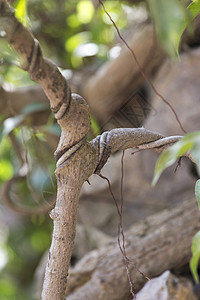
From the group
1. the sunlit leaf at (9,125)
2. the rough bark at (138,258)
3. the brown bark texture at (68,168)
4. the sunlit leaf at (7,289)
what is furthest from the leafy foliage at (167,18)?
the sunlit leaf at (7,289)

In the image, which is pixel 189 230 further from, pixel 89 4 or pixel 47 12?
pixel 47 12

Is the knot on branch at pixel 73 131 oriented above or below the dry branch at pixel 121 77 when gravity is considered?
above

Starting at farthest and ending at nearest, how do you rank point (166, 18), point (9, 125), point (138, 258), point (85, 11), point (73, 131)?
point (85, 11) < point (9, 125) < point (138, 258) < point (73, 131) < point (166, 18)

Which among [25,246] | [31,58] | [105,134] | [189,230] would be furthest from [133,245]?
[25,246]

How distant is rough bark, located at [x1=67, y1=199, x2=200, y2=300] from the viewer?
0.90 meters

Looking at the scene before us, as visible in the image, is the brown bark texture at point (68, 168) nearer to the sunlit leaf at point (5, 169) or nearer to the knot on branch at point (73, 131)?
the knot on branch at point (73, 131)

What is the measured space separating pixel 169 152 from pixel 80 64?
1.38 metres

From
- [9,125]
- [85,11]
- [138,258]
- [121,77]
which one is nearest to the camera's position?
[138,258]

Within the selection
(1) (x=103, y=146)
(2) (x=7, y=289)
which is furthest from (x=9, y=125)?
(2) (x=7, y=289)

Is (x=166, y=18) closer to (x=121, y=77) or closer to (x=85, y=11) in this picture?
(x=121, y=77)

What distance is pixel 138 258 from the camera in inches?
37.3

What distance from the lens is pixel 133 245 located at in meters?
0.97

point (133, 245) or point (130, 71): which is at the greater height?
point (130, 71)

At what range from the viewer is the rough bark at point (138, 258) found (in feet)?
2.95
